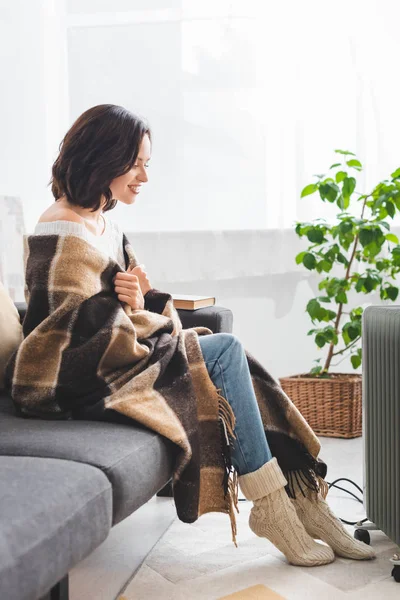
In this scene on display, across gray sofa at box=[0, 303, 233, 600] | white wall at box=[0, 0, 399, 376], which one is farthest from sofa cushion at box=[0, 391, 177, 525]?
white wall at box=[0, 0, 399, 376]

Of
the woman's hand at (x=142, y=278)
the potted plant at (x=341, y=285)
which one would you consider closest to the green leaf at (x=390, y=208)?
A: the potted plant at (x=341, y=285)

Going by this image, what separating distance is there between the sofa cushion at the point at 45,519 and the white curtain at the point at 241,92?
6.92 feet

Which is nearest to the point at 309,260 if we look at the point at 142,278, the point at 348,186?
the point at 348,186

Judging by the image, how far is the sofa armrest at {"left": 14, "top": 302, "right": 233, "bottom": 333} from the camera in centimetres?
208

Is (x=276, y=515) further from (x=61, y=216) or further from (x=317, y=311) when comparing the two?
(x=317, y=311)

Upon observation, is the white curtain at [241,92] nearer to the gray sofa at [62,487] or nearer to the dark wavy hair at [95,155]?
the dark wavy hair at [95,155]

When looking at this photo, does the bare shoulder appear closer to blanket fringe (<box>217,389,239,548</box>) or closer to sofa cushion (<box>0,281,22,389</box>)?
sofa cushion (<box>0,281,22,389</box>)

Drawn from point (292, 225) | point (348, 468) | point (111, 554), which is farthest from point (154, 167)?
point (111, 554)

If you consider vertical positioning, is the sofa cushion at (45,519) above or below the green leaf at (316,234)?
below

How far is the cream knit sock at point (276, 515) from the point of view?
167cm

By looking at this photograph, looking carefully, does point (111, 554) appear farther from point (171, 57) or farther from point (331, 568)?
point (171, 57)

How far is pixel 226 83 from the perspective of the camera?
Result: 3211 millimetres

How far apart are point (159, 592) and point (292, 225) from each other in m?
1.95

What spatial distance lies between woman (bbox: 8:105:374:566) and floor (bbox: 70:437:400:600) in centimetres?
6
